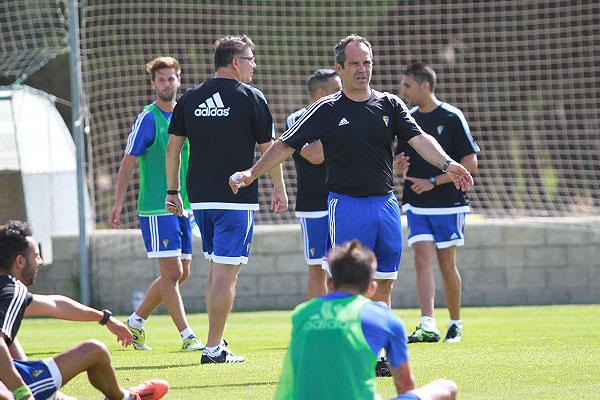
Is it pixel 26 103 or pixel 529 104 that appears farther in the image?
pixel 529 104

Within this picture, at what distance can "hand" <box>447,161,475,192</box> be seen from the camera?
576cm

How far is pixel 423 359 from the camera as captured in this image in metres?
6.78

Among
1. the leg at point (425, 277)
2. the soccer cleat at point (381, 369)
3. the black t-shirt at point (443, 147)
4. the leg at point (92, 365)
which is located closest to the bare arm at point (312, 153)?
the black t-shirt at point (443, 147)

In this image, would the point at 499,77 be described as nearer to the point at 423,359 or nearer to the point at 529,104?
the point at 529,104

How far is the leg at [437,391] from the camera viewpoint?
3863 millimetres

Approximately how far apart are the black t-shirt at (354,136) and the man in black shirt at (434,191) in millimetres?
2459

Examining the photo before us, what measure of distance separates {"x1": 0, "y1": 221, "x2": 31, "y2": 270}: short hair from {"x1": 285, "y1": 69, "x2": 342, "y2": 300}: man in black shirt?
13.5 feet

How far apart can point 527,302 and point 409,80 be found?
228 inches

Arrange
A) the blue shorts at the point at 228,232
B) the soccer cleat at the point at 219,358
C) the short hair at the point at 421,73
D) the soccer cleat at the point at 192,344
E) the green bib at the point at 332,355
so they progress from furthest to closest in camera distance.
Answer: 1. the short hair at the point at 421,73
2. the soccer cleat at the point at 192,344
3. the blue shorts at the point at 228,232
4. the soccer cleat at the point at 219,358
5. the green bib at the point at 332,355

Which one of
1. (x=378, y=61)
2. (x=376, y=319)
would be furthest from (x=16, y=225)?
(x=378, y=61)

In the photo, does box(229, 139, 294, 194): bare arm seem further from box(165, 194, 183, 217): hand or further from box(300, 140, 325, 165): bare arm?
box(300, 140, 325, 165): bare arm

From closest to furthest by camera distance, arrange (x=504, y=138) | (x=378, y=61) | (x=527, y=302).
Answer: (x=527, y=302)
(x=378, y=61)
(x=504, y=138)

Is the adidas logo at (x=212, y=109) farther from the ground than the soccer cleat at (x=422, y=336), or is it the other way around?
the adidas logo at (x=212, y=109)

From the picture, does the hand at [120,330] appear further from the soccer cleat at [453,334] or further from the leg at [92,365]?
the soccer cleat at [453,334]
